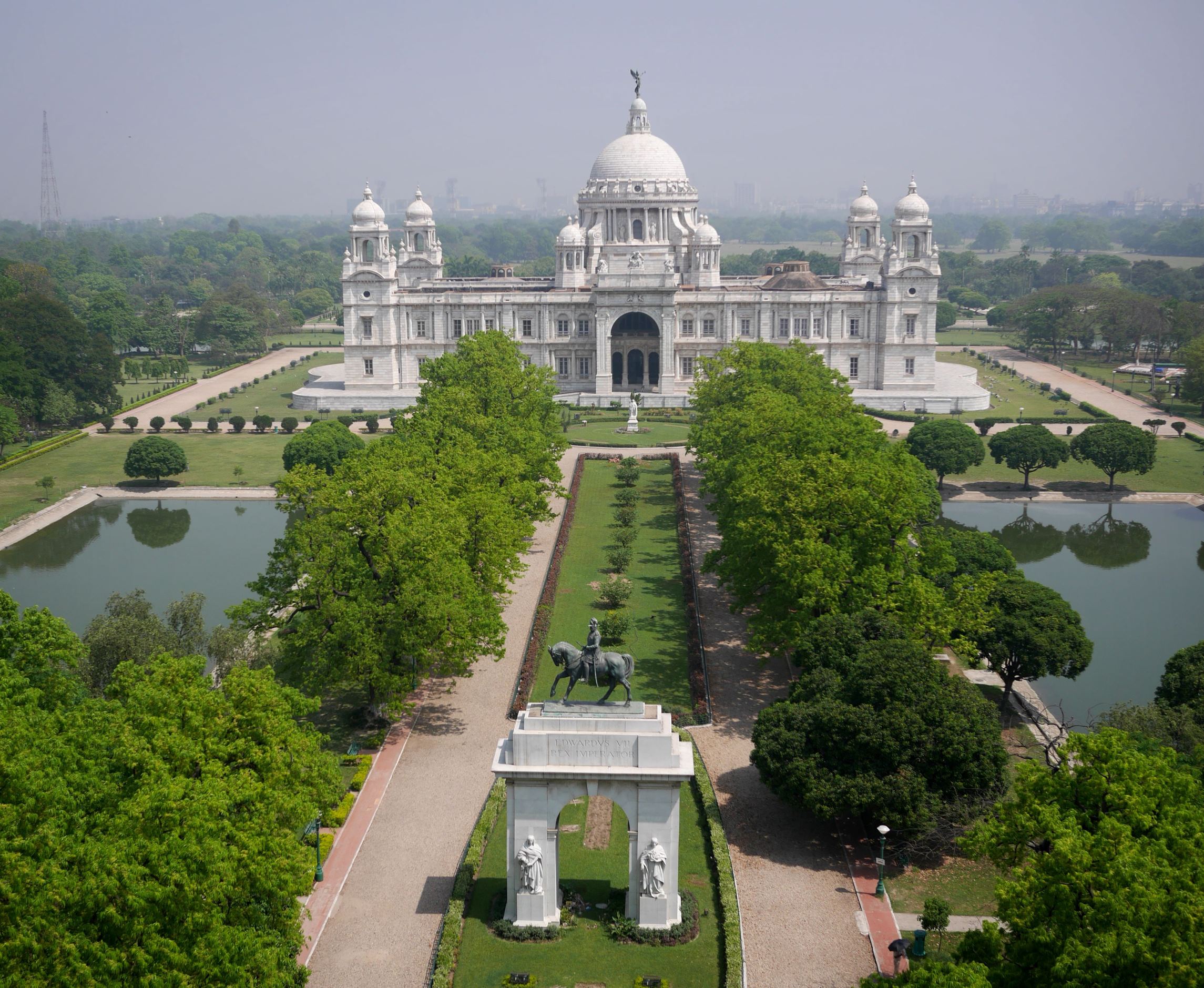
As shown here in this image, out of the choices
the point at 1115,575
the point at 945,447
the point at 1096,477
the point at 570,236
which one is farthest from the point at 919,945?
the point at 570,236

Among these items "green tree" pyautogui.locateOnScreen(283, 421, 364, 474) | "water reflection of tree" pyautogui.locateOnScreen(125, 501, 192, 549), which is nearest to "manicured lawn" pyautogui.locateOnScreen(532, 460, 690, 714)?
"green tree" pyautogui.locateOnScreen(283, 421, 364, 474)

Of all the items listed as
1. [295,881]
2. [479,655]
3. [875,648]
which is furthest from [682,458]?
[295,881]

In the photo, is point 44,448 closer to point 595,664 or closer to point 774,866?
point 595,664

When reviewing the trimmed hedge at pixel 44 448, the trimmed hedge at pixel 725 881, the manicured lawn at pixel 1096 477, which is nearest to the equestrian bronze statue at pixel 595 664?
the trimmed hedge at pixel 725 881

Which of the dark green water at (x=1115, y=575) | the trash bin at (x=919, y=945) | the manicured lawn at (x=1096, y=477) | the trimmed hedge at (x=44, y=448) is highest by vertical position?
the trimmed hedge at (x=44, y=448)

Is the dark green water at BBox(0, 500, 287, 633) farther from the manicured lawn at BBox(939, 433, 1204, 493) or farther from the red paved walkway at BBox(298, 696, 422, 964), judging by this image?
the manicured lawn at BBox(939, 433, 1204, 493)

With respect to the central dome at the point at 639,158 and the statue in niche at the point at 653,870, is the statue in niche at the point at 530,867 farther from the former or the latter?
the central dome at the point at 639,158
